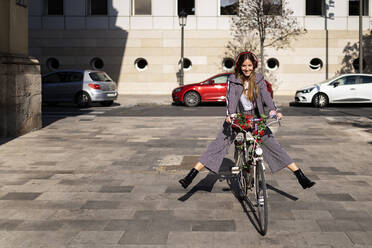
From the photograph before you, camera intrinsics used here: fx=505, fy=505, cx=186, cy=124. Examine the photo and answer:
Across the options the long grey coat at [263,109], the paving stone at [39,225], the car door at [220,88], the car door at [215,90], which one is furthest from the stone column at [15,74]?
the car door at [220,88]

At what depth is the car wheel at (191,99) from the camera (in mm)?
21109

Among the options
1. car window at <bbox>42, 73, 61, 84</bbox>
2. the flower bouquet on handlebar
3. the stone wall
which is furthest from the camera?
car window at <bbox>42, 73, 61, 84</bbox>

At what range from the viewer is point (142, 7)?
2902cm

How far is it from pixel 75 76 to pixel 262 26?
34.8 ft

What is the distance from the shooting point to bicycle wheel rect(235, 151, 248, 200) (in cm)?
527

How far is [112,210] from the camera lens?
521 centimetres

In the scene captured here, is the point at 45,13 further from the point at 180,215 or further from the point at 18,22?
the point at 180,215

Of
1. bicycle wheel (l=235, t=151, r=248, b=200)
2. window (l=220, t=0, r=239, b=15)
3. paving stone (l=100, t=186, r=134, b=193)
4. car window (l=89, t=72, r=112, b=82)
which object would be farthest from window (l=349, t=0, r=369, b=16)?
bicycle wheel (l=235, t=151, r=248, b=200)

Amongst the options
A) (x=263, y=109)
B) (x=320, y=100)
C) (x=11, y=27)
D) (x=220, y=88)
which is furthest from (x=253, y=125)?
(x=220, y=88)

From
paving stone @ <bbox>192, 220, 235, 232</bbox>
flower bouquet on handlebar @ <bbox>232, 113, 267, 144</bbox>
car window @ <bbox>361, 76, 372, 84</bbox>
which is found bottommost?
paving stone @ <bbox>192, 220, 235, 232</bbox>

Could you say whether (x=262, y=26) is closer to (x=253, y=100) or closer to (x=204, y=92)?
(x=204, y=92)

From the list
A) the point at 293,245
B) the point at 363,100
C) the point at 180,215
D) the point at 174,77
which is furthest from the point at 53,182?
the point at 174,77

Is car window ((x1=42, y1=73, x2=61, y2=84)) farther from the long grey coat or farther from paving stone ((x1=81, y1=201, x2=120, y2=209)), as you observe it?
the long grey coat

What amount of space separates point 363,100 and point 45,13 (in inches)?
731
